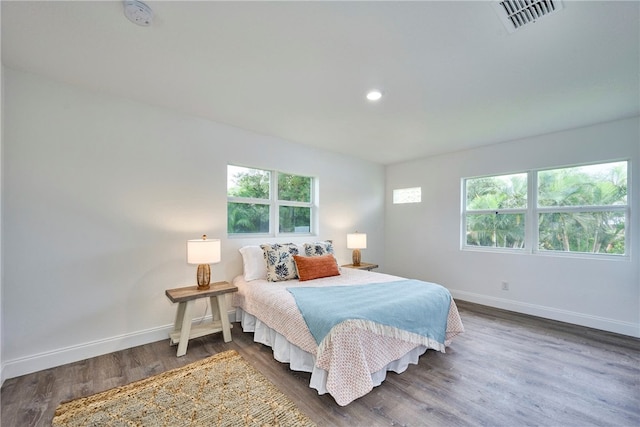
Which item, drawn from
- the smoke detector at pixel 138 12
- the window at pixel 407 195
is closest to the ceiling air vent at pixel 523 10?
the smoke detector at pixel 138 12

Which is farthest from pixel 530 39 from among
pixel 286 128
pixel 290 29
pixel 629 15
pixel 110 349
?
pixel 110 349

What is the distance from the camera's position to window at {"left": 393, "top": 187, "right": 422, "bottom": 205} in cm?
481

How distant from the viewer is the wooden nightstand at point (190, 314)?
247 cm

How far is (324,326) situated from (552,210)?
137 inches

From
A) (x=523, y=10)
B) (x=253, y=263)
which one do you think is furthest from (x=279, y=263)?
(x=523, y=10)

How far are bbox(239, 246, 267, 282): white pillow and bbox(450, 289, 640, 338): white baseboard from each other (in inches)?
123

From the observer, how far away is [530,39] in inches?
67.4

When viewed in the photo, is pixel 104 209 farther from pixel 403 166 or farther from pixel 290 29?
pixel 403 166

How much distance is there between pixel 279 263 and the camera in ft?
10.3

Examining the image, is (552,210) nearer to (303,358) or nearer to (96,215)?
(303,358)

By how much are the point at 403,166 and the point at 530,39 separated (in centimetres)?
334

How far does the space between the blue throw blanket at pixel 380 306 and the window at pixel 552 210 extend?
6.58ft

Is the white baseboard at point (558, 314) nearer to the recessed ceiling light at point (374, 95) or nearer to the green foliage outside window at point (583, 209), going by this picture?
the green foliage outside window at point (583, 209)

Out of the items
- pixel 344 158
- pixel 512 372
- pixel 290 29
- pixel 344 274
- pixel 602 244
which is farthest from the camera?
pixel 344 158
